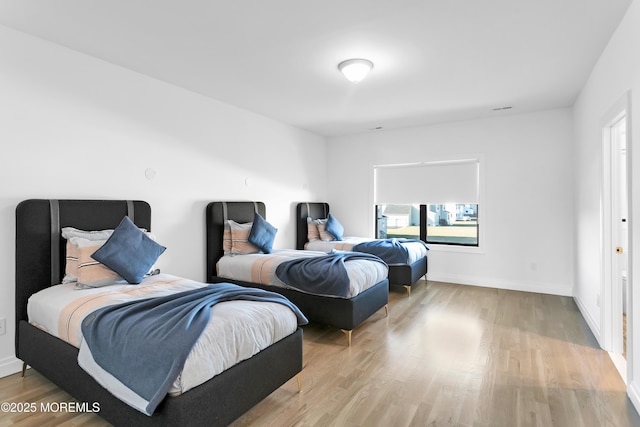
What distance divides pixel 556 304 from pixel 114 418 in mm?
4939

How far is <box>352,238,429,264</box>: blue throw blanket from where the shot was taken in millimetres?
4906

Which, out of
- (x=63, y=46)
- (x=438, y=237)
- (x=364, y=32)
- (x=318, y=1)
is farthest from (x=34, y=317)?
(x=438, y=237)

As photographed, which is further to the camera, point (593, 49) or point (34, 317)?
point (593, 49)

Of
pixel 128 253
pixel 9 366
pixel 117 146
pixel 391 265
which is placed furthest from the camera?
pixel 391 265

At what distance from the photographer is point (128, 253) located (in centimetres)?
280

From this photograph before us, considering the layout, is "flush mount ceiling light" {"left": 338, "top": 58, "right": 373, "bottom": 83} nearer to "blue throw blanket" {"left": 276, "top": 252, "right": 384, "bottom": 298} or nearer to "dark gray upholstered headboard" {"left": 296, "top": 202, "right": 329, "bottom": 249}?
"blue throw blanket" {"left": 276, "top": 252, "right": 384, "bottom": 298}

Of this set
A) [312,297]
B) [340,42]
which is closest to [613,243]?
[312,297]

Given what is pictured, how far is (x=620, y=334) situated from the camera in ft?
9.82

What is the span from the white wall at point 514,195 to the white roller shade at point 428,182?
5.7 inches

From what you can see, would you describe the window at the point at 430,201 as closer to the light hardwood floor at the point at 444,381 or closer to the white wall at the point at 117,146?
→ the light hardwood floor at the point at 444,381

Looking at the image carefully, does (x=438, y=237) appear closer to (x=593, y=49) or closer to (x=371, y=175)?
(x=371, y=175)

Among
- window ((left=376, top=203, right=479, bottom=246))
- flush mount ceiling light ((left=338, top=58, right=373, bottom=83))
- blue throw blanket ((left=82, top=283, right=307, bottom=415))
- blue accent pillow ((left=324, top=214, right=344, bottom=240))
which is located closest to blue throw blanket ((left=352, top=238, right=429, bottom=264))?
blue accent pillow ((left=324, top=214, right=344, bottom=240))

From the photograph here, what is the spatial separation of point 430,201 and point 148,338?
5.08m

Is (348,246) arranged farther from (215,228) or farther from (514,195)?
(514,195)
